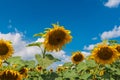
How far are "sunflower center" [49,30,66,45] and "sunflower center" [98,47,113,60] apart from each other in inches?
121

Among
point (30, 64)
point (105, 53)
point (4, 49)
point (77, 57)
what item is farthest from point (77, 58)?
point (30, 64)

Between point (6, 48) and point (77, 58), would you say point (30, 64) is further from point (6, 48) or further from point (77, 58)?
point (77, 58)

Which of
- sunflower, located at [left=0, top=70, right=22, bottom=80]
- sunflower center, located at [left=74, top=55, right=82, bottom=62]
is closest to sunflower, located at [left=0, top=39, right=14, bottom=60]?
sunflower, located at [left=0, top=70, right=22, bottom=80]

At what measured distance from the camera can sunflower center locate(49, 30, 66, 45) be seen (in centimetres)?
791

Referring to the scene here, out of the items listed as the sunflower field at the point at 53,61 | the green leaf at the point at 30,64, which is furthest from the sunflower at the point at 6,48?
the green leaf at the point at 30,64

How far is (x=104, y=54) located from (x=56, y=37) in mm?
3449

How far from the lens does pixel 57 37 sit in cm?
808

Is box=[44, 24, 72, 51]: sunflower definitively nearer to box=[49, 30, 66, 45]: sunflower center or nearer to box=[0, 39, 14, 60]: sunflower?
box=[49, 30, 66, 45]: sunflower center

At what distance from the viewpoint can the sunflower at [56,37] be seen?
778 centimetres

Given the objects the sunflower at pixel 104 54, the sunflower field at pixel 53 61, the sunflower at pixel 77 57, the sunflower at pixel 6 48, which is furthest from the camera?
the sunflower at pixel 77 57

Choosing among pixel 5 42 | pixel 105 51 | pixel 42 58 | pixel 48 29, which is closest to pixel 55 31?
pixel 48 29

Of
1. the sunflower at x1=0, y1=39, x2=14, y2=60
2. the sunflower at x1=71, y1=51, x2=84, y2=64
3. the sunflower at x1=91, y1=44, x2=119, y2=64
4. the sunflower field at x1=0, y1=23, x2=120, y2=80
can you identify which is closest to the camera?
the sunflower field at x1=0, y1=23, x2=120, y2=80

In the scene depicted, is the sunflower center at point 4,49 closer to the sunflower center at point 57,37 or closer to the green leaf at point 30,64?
the green leaf at point 30,64

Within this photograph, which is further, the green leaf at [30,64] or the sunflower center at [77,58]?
the sunflower center at [77,58]
